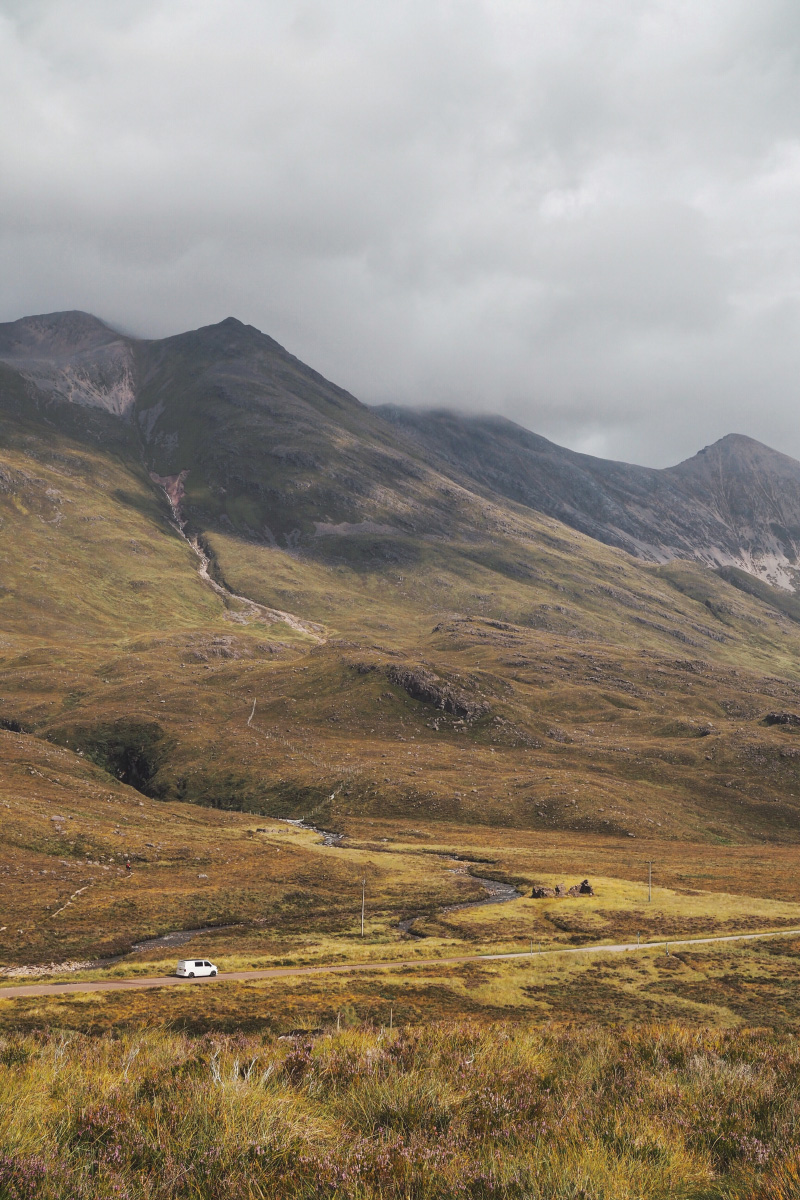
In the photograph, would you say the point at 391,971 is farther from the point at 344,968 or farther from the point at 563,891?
the point at 563,891

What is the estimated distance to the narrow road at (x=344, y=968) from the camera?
5353 centimetres

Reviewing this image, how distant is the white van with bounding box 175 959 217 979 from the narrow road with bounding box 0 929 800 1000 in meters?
0.78

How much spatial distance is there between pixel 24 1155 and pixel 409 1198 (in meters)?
3.87

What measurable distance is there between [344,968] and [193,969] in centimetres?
1313

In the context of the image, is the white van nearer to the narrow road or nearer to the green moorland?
the narrow road

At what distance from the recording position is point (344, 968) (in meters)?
61.7

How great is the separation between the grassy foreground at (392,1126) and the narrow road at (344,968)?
162ft

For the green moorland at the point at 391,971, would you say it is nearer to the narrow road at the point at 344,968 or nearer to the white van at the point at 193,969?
the narrow road at the point at 344,968

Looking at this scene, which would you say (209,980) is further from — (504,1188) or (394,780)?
(394,780)

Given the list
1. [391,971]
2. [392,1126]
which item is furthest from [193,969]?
[392,1126]

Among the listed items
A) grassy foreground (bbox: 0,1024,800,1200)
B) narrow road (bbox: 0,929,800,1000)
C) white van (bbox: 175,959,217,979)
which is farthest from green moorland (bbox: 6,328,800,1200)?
white van (bbox: 175,959,217,979)

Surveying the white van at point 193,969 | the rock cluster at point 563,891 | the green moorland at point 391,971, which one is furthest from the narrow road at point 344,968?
the rock cluster at point 563,891

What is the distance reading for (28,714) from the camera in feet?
626

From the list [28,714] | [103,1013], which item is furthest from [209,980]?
[28,714]
